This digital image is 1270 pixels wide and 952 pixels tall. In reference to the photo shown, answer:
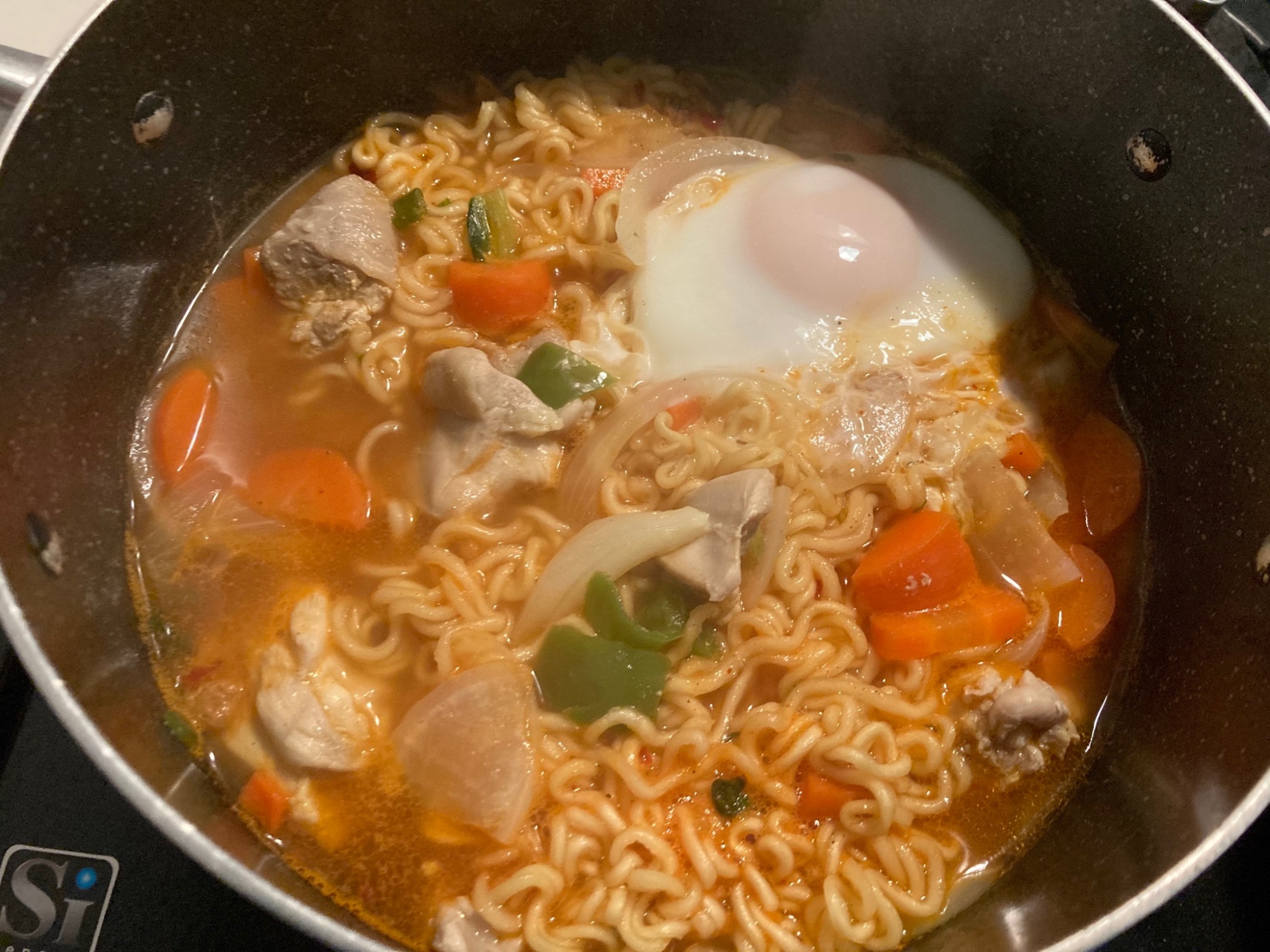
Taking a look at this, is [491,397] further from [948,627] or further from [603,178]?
[948,627]

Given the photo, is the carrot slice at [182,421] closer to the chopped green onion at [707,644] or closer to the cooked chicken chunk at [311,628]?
the cooked chicken chunk at [311,628]

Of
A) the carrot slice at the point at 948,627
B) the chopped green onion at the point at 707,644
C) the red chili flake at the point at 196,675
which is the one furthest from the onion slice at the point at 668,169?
the red chili flake at the point at 196,675

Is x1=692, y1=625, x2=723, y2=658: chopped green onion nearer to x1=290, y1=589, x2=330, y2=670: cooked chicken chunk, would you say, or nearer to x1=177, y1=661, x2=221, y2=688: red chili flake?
x1=290, y1=589, x2=330, y2=670: cooked chicken chunk

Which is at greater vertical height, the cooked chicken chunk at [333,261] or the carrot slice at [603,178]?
the carrot slice at [603,178]

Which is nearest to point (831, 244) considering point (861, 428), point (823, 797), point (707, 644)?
point (861, 428)

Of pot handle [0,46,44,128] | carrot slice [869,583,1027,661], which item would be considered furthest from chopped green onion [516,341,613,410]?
pot handle [0,46,44,128]

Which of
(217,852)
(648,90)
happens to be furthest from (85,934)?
(648,90)
